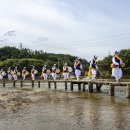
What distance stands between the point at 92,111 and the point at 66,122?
9.07 ft

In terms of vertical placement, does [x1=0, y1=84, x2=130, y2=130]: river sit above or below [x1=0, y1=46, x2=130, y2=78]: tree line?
below

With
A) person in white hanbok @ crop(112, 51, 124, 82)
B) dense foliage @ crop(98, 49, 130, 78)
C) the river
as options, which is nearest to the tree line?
A: dense foliage @ crop(98, 49, 130, 78)

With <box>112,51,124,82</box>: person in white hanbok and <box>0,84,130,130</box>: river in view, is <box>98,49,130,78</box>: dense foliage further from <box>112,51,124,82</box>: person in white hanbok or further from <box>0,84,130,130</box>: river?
<box>0,84,130,130</box>: river

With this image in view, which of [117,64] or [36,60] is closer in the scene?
[117,64]

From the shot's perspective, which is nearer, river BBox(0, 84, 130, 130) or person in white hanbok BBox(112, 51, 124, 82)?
river BBox(0, 84, 130, 130)

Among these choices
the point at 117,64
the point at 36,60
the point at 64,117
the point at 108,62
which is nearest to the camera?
the point at 64,117

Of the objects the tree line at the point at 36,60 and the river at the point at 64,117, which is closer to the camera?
the river at the point at 64,117

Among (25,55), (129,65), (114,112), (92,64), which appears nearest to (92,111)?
(114,112)

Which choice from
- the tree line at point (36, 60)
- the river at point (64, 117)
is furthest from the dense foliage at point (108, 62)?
the river at point (64, 117)

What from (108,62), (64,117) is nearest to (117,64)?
(64,117)

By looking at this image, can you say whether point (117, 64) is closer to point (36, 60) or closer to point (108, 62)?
point (108, 62)

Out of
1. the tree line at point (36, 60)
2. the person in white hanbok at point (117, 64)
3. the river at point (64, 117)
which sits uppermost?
the tree line at point (36, 60)

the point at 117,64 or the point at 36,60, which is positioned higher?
the point at 36,60

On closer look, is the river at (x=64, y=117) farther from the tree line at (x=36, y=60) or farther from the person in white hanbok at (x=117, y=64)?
the tree line at (x=36, y=60)
